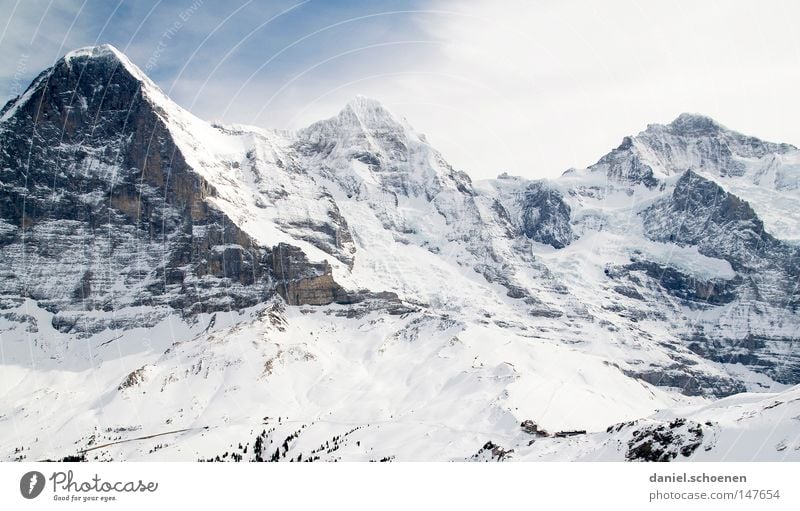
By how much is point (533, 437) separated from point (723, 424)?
243ft

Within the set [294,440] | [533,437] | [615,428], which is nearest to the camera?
[615,428]

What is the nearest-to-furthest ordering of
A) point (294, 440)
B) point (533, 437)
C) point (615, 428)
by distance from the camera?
point (615, 428)
point (533, 437)
point (294, 440)

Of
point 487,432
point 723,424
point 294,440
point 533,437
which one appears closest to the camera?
point 723,424
